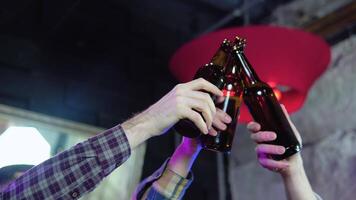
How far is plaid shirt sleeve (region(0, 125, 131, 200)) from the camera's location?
0.71m

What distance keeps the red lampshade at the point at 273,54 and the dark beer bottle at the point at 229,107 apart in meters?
0.29

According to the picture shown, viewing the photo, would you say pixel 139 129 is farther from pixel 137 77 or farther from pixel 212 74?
pixel 137 77

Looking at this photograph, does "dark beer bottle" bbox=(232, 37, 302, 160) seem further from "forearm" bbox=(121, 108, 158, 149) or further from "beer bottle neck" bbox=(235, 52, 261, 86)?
"forearm" bbox=(121, 108, 158, 149)

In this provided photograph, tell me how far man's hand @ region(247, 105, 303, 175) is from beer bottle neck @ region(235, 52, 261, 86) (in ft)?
0.30

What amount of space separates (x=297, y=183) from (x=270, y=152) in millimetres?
148

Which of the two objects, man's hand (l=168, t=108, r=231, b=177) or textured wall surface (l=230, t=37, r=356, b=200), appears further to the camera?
textured wall surface (l=230, t=37, r=356, b=200)

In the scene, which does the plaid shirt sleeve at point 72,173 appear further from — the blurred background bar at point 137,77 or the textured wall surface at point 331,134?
the textured wall surface at point 331,134

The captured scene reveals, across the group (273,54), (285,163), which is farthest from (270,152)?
(273,54)

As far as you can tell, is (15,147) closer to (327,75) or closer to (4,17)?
(4,17)

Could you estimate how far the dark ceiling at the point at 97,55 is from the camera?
196 centimetres

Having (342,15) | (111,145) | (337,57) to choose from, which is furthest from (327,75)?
(111,145)

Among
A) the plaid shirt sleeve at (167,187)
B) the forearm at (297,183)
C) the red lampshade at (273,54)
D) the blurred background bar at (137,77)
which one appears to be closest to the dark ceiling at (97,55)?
the blurred background bar at (137,77)

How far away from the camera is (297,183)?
3.26 feet

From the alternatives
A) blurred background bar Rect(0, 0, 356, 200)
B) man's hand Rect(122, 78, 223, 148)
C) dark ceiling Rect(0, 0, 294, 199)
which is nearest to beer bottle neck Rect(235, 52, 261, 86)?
man's hand Rect(122, 78, 223, 148)
